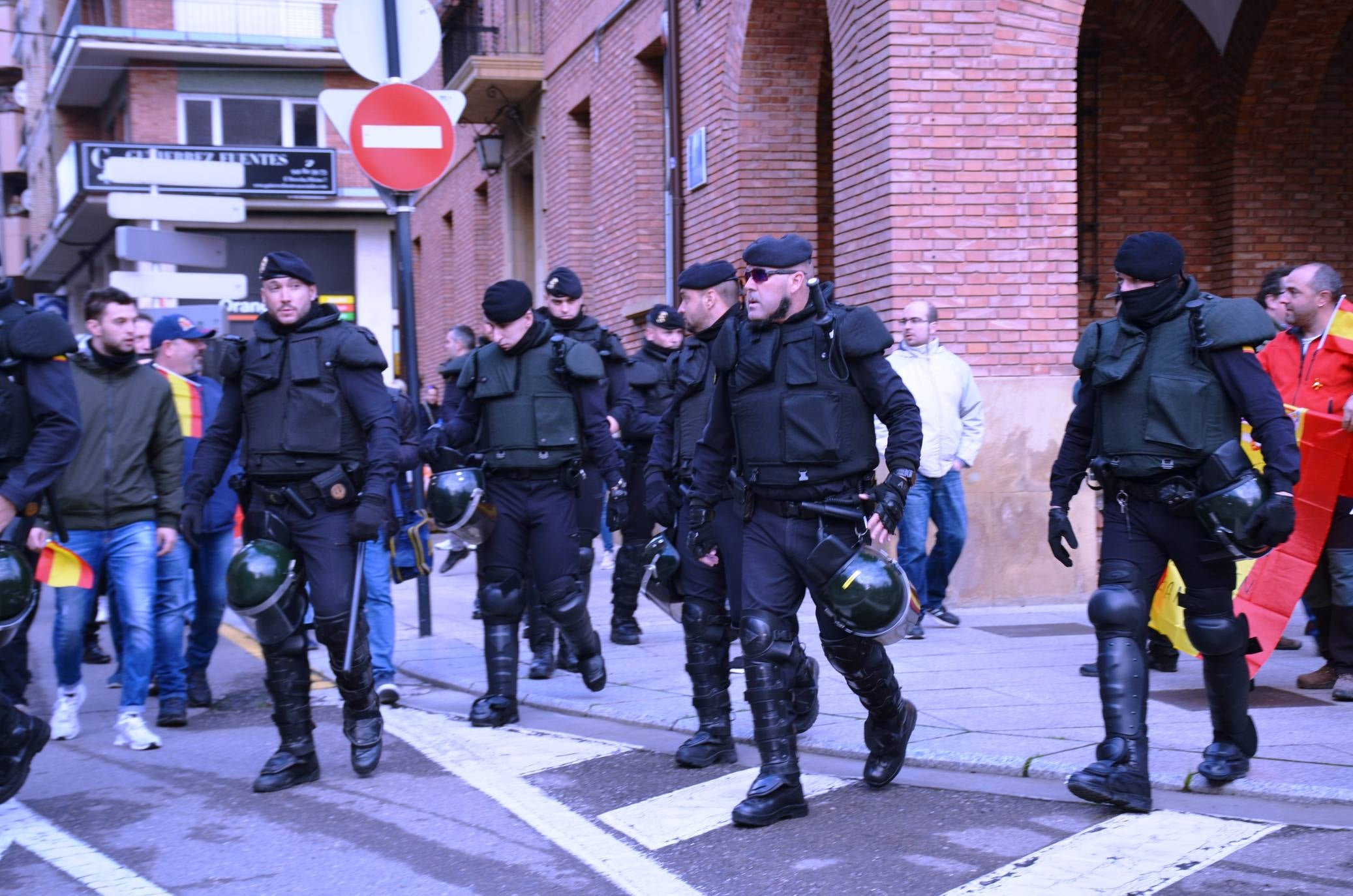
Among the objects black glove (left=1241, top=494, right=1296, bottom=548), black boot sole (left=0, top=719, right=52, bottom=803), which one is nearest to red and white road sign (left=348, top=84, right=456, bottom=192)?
black boot sole (left=0, top=719, right=52, bottom=803)

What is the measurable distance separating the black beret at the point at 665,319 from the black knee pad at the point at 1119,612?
4601 millimetres

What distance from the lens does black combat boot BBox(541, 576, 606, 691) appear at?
268 inches

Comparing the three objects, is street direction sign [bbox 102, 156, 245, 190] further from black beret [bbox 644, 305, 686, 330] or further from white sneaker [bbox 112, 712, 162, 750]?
white sneaker [bbox 112, 712, 162, 750]

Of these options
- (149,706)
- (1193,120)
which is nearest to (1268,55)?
(1193,120)

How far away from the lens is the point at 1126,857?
4.43 m

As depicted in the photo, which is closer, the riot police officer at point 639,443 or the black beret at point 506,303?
the black beret at point 506,303

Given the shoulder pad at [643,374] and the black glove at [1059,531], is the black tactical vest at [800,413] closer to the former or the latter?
the black glove at [1059,531]

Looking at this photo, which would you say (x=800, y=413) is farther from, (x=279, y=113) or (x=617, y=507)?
(x=279, y=113)

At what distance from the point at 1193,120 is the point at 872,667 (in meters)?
9.37

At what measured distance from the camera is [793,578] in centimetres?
525

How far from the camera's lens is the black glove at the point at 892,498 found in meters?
4.95

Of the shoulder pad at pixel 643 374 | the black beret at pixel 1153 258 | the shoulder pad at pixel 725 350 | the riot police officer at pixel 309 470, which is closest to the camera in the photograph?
the black beret at pixel 1153 258

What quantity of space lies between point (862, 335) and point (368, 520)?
1.92 meters

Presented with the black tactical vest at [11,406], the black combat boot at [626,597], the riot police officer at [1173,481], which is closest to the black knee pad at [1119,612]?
the riot police officer at [1173,481]
